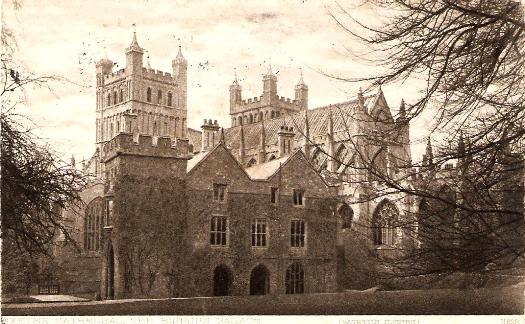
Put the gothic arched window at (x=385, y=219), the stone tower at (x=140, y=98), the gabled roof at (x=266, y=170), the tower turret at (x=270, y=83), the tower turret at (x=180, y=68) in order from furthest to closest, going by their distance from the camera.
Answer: the gabled roof at (x=266, y=170), the stone tower at (x=140, y=98), the tower turret at (x=270, y=83), the tower turret at (x=180, y=68), the gothic arched window at (x=385, y=219)

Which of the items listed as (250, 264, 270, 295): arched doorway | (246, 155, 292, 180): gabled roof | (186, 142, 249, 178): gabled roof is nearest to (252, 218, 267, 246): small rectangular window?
(250, 264, 270, 295): arched doorway

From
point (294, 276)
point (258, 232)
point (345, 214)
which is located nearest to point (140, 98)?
point (258, 232)

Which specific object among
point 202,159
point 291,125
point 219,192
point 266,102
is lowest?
point 219,192

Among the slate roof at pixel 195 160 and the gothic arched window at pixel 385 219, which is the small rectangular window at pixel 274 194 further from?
the gothic arched window at pixel 385 219

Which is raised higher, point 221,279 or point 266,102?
point 266,102

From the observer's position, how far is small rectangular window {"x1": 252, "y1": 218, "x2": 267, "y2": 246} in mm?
14359

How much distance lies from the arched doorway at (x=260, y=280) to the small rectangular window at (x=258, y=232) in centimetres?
50

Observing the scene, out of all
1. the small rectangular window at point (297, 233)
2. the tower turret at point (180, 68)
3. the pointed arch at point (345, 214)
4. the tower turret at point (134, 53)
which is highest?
the tower turret at point (134, 53)

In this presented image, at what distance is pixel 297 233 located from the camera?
14.8 m

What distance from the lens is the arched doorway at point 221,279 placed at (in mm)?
13984

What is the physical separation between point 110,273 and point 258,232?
324 centimetres

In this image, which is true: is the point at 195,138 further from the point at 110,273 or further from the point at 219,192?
the point at 110,273

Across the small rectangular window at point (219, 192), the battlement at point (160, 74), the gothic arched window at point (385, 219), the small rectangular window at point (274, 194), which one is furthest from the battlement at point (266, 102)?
the gothic arched window at point (385, 219)
